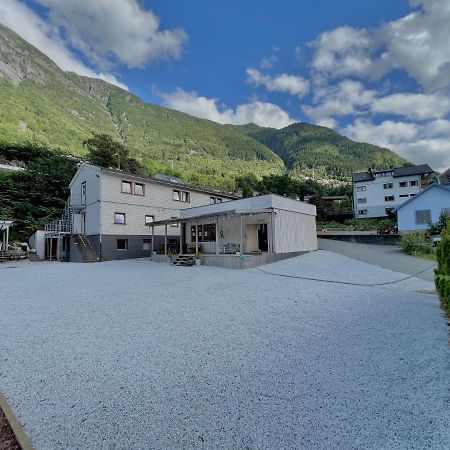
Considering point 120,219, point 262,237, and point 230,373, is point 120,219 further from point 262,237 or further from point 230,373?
point 230,373

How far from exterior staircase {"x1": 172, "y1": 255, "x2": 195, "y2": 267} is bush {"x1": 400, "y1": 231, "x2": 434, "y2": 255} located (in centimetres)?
1426

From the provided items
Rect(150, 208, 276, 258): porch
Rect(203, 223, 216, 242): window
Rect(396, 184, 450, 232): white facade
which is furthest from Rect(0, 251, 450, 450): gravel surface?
Rect(396, 184, 450, 232): white facade

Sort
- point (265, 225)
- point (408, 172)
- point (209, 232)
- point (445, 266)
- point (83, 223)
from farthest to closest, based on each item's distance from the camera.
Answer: point (408, 172) → point (83, 223) → point (209, 232) → point (265, 225) → point (445, 266)

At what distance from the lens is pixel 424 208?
23.6m

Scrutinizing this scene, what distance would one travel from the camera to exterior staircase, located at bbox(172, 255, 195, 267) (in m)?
15.9

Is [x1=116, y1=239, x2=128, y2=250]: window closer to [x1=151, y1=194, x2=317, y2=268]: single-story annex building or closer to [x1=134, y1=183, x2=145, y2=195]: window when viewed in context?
[x1=151, y1=194, x2=317, y2=268]: single-story annex building

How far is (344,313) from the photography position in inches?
231

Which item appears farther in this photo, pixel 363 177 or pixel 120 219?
pixel 363 177

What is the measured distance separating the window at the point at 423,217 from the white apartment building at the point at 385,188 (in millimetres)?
19861

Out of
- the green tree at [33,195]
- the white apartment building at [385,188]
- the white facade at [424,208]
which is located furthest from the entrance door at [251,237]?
the white apartment building at [385,188]

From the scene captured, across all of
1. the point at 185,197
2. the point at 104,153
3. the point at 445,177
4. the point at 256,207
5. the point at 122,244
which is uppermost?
the point at 104,153

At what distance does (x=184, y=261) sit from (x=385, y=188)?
138 feet

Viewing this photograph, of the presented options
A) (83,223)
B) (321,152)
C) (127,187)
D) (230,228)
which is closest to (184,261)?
(230,228)

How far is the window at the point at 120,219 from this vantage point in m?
20.9
